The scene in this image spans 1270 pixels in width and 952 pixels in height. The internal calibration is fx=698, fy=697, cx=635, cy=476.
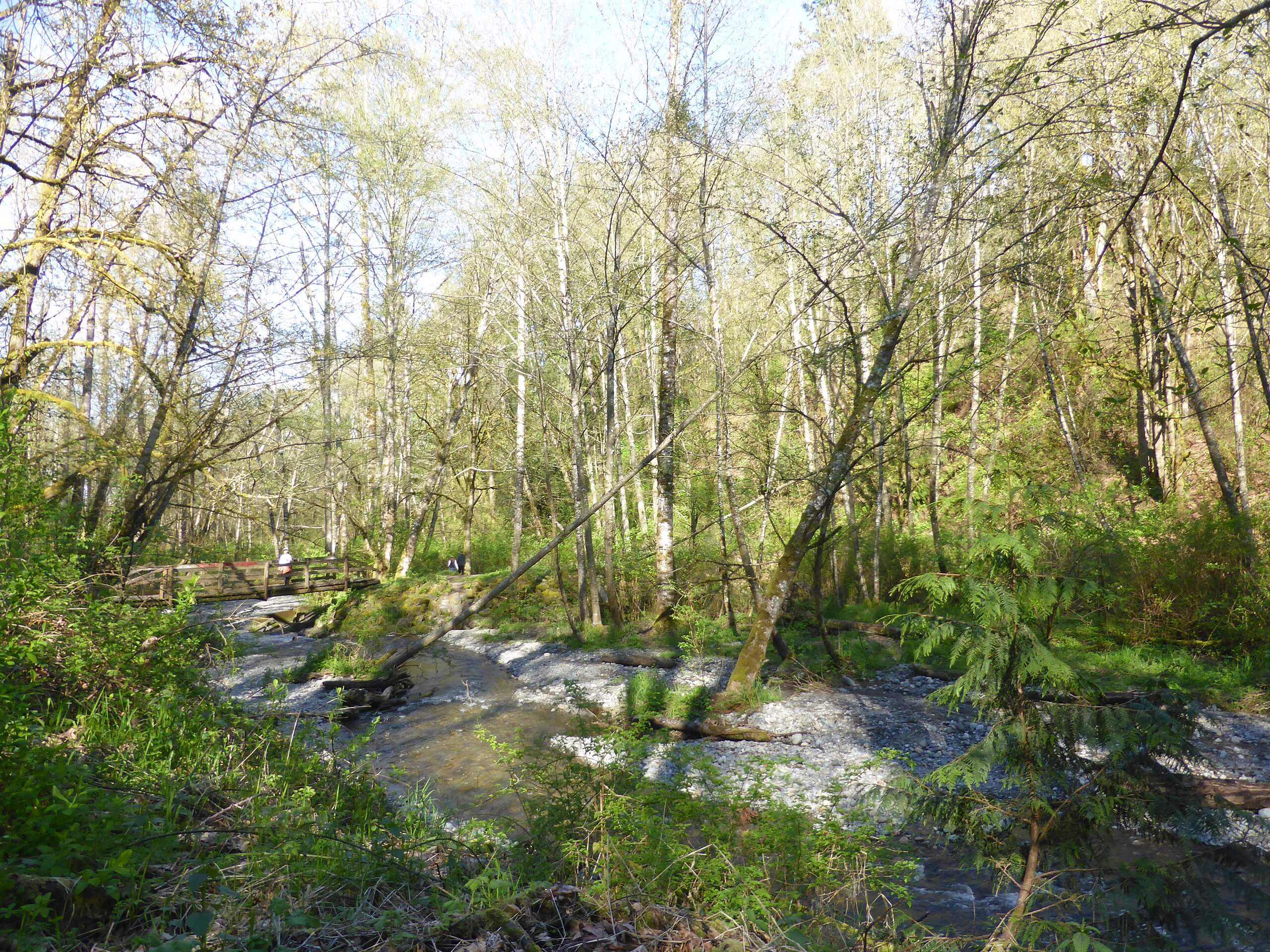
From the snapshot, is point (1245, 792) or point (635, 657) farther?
point (635, 657)

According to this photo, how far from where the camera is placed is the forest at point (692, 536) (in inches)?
121

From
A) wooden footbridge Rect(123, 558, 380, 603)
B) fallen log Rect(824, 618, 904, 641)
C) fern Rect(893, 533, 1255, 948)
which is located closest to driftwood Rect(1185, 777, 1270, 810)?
fern Rect(893, 533, 1255, 948)

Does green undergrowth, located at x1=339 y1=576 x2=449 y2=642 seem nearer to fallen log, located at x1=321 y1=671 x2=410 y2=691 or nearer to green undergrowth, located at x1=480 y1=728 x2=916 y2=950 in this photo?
fallen log, located at x1=321 y1=671 x2=410 y2=691

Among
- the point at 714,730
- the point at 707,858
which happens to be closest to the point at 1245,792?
the point at 714,730

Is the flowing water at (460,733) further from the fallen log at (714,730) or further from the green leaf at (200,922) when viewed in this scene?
the green leaf at (200,922)

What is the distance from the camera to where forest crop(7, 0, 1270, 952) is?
10.1 feet

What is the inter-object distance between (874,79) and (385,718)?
1584 centimetres

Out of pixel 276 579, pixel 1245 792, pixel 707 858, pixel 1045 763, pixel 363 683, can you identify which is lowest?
pixel 1245 792

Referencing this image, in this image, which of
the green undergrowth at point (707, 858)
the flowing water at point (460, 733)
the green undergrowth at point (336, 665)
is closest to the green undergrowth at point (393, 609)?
the flowing water at point (460, 733)

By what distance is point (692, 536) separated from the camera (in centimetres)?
934

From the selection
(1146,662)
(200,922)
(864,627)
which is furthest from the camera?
(864,627)

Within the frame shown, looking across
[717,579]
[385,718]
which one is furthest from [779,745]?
[385,718]

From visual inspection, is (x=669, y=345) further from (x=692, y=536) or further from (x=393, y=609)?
(x=393, y=609)

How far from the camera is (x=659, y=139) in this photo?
1052cm
